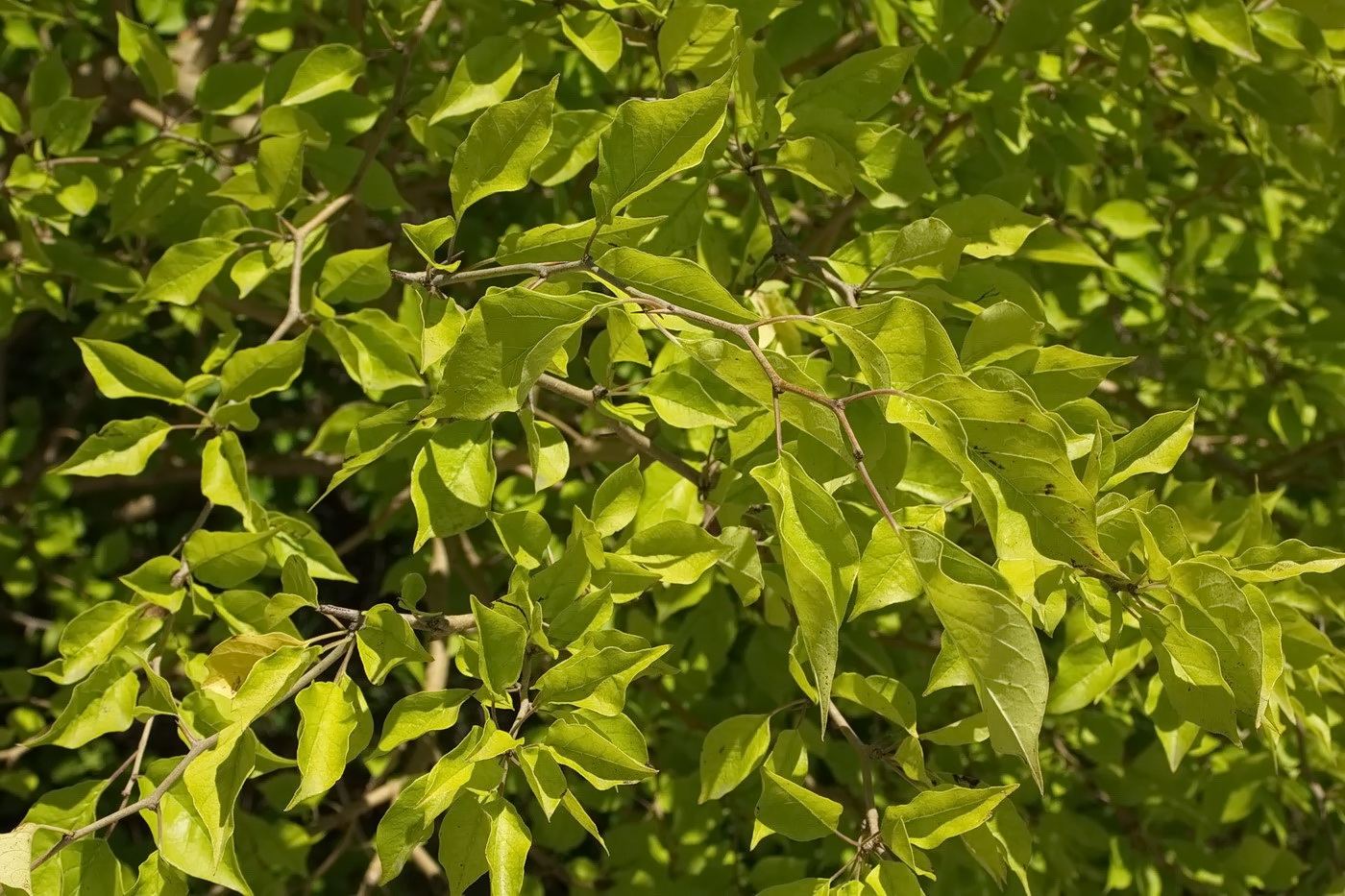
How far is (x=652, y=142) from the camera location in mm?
857

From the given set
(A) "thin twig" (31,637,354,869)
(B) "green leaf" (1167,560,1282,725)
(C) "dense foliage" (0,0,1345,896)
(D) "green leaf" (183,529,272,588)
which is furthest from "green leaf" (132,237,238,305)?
(B) "green leaf" (1167,560,1282,725)

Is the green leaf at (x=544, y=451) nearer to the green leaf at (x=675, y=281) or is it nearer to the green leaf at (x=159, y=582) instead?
the green leaf at (x=675, y=281)

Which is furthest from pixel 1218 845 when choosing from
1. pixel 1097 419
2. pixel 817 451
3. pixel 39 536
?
pixel 39 536

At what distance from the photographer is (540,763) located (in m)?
0.89

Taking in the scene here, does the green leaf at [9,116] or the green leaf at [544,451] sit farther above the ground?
the green leaf at [9,116]

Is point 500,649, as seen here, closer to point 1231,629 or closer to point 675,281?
point 675,281

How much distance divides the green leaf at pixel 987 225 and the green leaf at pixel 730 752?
0.54 meters

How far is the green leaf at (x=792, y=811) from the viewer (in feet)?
3.15

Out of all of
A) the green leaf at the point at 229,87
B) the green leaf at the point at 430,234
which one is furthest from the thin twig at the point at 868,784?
the green leaf at the point at 229,87

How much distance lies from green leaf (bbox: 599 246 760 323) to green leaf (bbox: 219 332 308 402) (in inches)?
18.1

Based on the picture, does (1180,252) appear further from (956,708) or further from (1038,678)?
(1038,678)

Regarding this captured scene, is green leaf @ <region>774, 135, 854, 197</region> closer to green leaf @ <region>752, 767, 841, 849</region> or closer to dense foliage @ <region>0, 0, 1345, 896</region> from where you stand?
dense foliage @ <region>0, 0, 1345, 896</region>

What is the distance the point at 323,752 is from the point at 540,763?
18 cm

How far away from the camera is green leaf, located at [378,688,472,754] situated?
910mm
